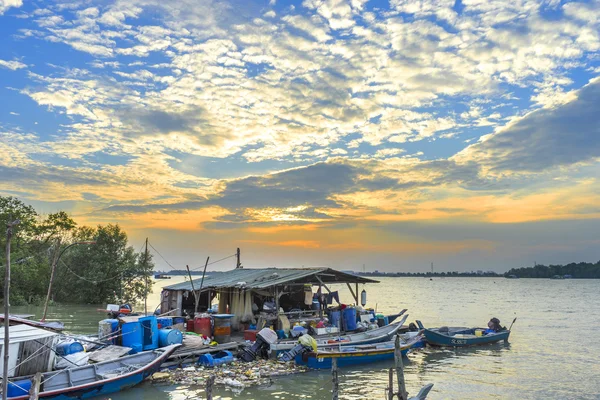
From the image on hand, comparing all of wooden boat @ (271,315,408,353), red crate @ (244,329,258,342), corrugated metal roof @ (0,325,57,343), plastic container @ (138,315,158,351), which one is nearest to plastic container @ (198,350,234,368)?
red crate @ (244,329,258,342)

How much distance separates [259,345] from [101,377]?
23.9ft

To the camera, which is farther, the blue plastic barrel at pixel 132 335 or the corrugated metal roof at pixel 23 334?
the blue plastic barrel at pixel 132 335

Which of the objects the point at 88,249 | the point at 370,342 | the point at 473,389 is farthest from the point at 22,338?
the point at 88,249

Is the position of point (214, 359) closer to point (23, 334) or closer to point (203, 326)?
point (203, 326)

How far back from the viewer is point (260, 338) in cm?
2055

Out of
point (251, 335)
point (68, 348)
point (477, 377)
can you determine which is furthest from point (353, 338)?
point (68, 348)

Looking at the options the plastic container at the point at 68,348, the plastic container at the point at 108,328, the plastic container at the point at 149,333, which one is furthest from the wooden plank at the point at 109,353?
the plastic container at the point at 108,328

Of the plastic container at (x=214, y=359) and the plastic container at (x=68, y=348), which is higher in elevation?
the plastic container at (x=68, y=348)

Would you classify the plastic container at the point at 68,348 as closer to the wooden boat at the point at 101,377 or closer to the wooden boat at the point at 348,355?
the wooden boat at the point at 101,377

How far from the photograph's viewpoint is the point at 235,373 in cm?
1806

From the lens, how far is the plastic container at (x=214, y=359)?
19.2 meters

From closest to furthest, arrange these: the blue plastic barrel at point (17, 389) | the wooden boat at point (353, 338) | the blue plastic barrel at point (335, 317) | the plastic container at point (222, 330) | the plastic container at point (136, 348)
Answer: the blue plastic barrel at point (17, 389) < the plastic container at point (136, 348) < the wooden boat at point (353, 338) < the plastic container at point (222, 330) < the blue plastic barrel at point (335, 317)

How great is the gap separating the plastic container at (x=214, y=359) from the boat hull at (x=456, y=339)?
13035 mm

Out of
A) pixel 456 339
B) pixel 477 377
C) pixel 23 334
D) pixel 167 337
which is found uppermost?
pixel 23 334
